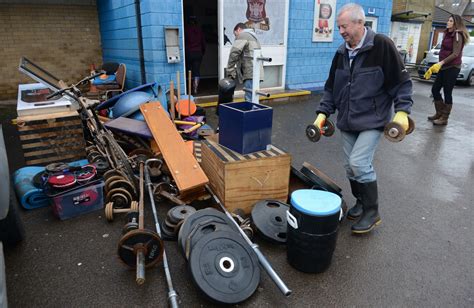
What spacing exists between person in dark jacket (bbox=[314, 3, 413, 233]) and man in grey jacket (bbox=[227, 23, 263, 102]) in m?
2.46

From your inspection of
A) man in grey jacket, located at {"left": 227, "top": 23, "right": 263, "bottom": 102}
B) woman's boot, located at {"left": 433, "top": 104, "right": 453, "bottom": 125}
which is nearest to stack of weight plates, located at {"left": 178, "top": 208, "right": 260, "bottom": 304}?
man in grey jacket, located at {"left": 227, "top": 23, "right": 263, "bottom": 102}

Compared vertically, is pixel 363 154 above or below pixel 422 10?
below

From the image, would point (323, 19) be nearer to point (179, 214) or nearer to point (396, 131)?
point (396, 131)

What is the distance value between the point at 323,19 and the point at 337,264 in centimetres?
816

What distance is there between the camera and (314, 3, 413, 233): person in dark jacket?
2.62m

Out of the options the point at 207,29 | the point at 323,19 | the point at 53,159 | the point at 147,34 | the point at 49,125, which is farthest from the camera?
the point at 207,29

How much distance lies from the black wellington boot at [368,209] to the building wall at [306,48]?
6654mm

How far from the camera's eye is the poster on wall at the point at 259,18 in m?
7.75

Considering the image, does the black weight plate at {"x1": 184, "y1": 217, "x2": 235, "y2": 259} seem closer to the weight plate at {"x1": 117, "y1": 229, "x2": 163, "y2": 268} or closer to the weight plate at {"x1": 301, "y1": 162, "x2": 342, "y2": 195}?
the weight plate at {"x1": 117, "y1": 229, "x2": 163, "y2": 268}

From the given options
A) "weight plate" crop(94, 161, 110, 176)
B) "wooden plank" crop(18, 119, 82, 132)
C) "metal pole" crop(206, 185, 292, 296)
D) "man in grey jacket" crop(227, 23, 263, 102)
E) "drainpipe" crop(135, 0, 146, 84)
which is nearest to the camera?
"metal pole" crop(206, 185, 292, 296)

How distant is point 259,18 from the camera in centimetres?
814

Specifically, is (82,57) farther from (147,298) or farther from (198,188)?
(147,298)

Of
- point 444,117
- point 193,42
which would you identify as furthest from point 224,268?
point 193,42

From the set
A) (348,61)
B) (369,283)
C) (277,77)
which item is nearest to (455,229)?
(369,283)
